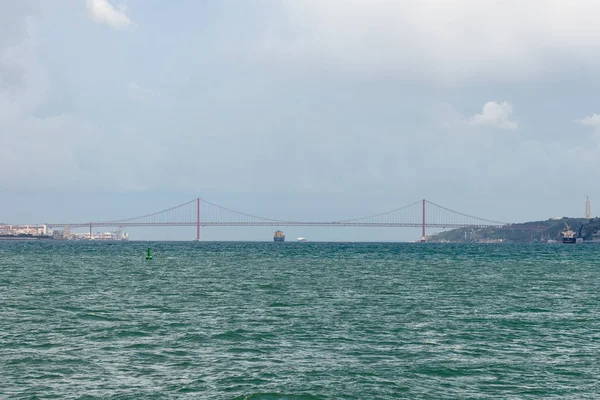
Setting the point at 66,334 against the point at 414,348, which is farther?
the point at 66,334

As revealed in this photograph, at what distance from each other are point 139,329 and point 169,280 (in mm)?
28576

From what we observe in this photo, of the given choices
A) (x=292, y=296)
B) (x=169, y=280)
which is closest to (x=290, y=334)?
(x=292, y=296)

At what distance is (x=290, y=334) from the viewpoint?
26.5 metres

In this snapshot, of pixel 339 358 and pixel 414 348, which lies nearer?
pixel 339 358

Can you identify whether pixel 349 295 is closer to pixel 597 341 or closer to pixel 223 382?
pixel 597 341

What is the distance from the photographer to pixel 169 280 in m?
55.7

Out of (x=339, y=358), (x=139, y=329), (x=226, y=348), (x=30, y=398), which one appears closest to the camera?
(x=30, y=398)

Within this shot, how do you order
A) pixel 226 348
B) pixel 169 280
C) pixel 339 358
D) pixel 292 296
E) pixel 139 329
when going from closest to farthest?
pixel 339 358
pixel 226 348
pixel 139 329
pixel 292 296
pixel 169 280

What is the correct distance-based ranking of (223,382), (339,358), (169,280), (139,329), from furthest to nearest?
(169,280)
(139,329)
(339,358)
(223,382)

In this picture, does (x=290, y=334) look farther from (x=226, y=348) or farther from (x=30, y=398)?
(x=30, y=398)

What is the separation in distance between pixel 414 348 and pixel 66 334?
1321cm

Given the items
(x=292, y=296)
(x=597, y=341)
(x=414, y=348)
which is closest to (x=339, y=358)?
(x=414, y=348)

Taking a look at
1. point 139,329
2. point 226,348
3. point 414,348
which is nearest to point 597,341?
point 414,348

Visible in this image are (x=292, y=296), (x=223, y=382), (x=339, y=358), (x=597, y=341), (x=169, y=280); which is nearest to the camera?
(x=223, y=382)
